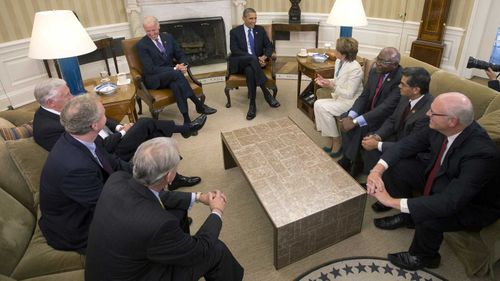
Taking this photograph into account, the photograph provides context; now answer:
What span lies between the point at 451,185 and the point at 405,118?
0.77 m

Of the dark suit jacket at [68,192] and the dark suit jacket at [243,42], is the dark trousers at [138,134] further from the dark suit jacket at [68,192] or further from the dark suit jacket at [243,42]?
the dark suit jacket at [243,42]

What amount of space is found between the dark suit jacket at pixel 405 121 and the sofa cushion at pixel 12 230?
2368 mm

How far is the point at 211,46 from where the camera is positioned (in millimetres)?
5633

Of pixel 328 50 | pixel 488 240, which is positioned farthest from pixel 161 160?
pixel 328 50

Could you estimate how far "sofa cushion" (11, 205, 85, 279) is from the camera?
1.61 metres

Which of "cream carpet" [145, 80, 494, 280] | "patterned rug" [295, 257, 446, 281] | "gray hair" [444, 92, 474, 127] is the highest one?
"gray hair" [444, 92, 474, 127]

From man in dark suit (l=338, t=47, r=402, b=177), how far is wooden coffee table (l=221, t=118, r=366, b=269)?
47cm

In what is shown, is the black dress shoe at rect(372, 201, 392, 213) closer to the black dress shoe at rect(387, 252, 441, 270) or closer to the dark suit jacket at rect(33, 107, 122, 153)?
the black dress shoe at rect(387, 252, 441, 270)

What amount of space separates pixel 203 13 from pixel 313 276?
4642 millimetres

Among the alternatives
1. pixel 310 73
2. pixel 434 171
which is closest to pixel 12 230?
pixel 434 171

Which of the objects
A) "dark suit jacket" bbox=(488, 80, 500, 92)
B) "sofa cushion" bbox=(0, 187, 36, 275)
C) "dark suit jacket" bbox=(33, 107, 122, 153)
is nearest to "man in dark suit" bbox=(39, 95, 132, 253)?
"sofa cushion" bbox=(0, 187, 36, 275)

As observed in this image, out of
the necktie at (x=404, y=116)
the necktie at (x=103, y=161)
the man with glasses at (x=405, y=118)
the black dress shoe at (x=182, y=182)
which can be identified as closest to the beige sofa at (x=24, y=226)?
the necktie at (x=103, y=161)

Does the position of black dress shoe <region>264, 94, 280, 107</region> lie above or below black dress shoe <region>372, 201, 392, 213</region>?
above

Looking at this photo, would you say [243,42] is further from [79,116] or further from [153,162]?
[153,162]
